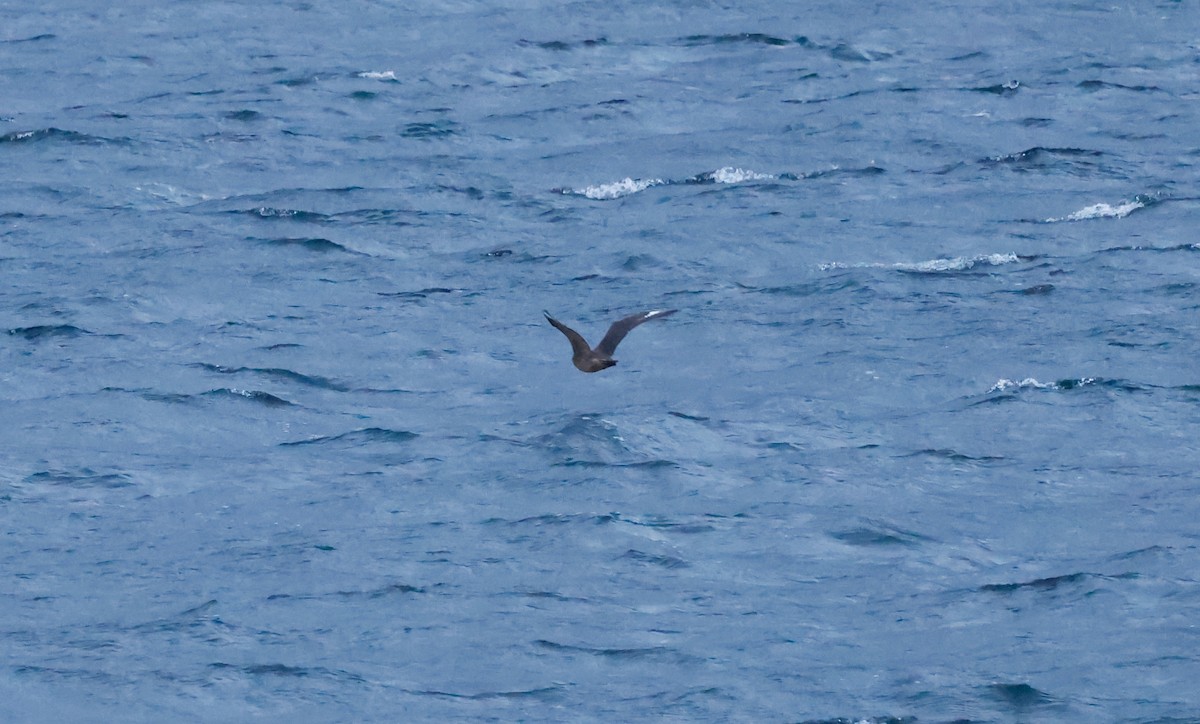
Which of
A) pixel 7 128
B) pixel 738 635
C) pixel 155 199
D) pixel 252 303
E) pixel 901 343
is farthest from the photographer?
pixel 7 128

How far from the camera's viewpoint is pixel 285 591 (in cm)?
1684

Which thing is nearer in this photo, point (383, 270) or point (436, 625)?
point (436, 625)

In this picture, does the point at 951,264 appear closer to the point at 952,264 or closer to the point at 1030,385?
the point at 952,264

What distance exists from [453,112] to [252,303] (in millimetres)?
5779

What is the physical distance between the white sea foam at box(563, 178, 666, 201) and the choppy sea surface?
6 centimetres

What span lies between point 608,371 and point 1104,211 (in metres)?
5.81

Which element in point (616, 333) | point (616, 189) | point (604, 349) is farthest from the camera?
point (616, 189)

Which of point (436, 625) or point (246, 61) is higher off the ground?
point (246, 61)

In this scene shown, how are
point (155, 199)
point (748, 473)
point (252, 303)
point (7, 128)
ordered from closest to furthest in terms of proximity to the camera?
point (748, 473) → point (252, 303) → point (155, 199) → point (7, 128)

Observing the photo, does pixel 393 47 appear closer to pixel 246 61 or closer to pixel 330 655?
pixel 246 61

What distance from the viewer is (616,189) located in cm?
2456

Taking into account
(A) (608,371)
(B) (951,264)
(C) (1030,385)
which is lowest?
(A) (608,371)

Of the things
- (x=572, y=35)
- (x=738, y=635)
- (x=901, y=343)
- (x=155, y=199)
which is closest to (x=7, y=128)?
(x=155, y=199)

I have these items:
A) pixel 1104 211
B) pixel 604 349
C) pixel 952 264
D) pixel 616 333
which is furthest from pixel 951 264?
pixel 604 349
